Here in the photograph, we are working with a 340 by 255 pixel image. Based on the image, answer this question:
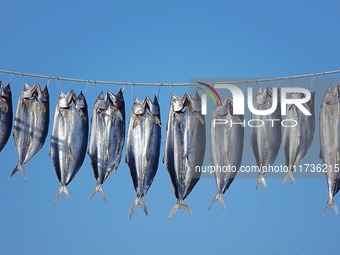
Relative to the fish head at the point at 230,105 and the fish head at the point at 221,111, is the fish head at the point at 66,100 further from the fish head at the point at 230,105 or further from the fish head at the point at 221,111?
the fish head at the point at 230,105

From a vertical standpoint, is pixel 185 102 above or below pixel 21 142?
above

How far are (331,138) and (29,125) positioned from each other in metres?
3.82

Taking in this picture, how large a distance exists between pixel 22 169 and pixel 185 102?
7.35 ft

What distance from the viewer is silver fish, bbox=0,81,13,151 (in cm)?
845

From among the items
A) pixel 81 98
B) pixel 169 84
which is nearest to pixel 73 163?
pixel 81 98

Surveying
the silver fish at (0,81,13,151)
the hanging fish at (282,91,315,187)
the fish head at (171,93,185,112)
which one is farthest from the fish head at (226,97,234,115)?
the silver fish at (0,81,13,151)

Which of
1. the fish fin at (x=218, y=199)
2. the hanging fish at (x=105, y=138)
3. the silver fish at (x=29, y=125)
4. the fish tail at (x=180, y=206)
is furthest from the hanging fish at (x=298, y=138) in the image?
the silver fish at (x=29, y=125)

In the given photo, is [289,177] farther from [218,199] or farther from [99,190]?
[99,190]

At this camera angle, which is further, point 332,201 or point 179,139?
point 179,139

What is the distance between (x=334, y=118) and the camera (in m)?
7.95

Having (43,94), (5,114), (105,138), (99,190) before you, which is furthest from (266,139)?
(5,114)

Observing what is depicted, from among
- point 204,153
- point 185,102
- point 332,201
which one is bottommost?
point 332,201

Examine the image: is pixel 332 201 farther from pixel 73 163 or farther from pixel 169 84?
pixel 73 163

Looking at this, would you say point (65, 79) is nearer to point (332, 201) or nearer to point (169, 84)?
point (169, 84)
